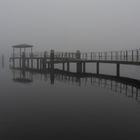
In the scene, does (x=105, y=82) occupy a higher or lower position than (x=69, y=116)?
lower

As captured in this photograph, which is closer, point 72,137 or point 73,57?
point 72,137

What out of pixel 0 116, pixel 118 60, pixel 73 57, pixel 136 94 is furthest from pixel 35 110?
pixel 73 57

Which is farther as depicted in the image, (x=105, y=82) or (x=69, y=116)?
(x=105, y=82)

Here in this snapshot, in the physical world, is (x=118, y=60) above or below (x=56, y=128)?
above

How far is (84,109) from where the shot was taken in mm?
9789

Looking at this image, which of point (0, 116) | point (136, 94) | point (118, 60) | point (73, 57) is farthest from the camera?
point (73, 57)

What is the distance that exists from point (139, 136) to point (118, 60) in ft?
49.7

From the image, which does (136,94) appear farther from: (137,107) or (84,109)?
(84,109)

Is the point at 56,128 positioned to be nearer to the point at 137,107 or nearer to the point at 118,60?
the point at 137,107

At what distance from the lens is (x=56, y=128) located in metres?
7.49

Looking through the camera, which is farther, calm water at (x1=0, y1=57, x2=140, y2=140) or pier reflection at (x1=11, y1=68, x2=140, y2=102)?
pier reflection at (x1=11, y1=68, x2=140, y2=102)

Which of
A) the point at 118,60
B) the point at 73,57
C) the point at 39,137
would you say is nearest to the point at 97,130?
the point at 39,137

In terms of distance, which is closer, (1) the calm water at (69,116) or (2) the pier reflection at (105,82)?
(1) the calm water at (69,116)

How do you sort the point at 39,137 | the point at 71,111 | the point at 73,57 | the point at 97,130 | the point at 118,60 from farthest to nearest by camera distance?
the point at 73,57 < the point at 118,60 < the point at 71,111 < the point at 97,130 < the point at 39,137
